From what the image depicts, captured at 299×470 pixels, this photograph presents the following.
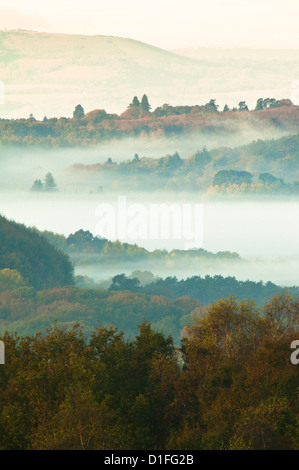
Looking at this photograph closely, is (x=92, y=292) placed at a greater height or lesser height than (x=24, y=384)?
lesser

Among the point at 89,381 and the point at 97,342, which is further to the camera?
the point at 97,342

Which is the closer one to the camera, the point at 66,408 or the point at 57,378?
the point at 66,408

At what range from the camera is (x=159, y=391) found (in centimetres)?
4653

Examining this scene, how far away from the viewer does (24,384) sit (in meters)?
45.2

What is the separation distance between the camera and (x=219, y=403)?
4253cm

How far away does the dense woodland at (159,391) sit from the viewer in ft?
129

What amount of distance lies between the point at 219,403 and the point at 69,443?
7.67 metres

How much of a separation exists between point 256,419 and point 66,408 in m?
8.30

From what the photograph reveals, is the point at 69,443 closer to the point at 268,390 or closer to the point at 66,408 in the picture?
the point at 66,408

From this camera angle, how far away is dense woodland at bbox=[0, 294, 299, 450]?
129 feet
